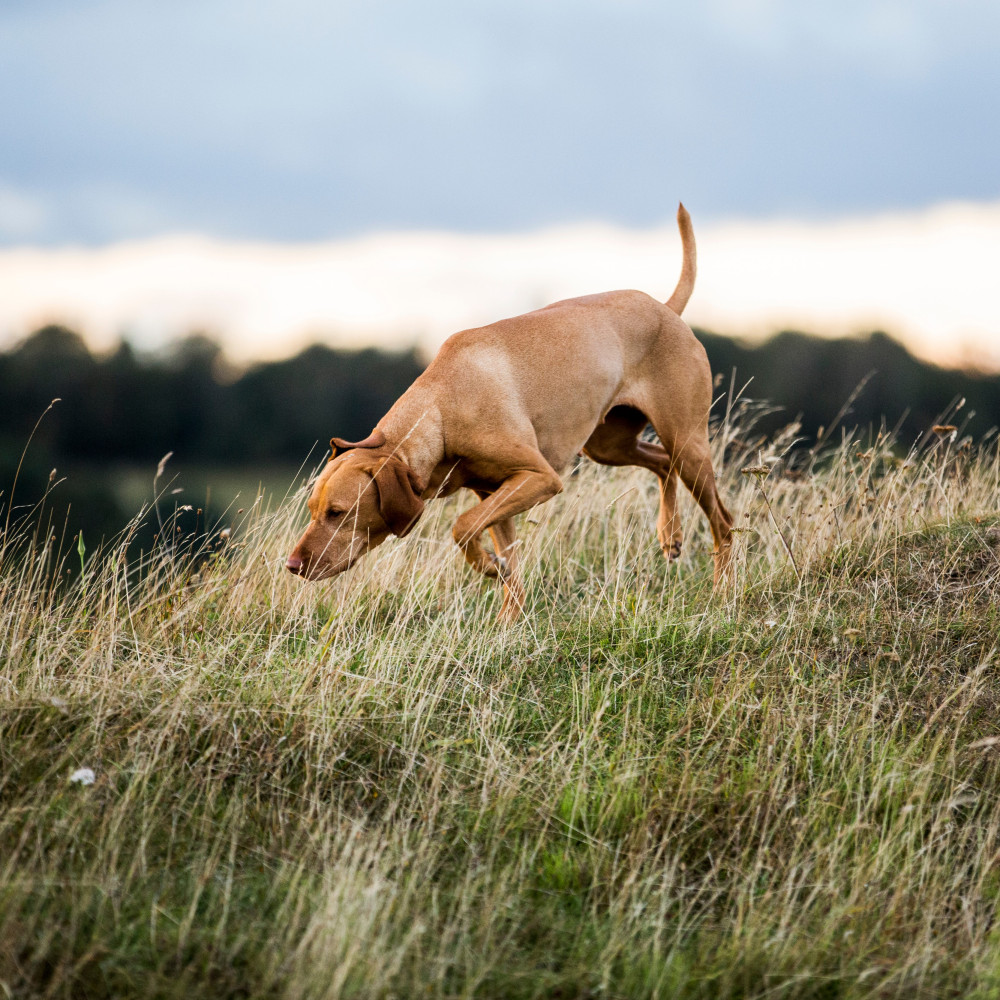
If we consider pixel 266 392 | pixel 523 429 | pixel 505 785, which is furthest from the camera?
pixel 266 392

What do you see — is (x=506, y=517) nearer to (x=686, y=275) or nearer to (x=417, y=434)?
(x=417, y=434)

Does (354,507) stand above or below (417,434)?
below

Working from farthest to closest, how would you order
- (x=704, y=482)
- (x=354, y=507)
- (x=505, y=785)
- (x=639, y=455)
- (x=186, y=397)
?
(x=186, y=397) → (x=639, y=455) → (x=704, y=482) → (x=354, y=507) → (x=505, y=785)

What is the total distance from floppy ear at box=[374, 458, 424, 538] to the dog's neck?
0.06 meters

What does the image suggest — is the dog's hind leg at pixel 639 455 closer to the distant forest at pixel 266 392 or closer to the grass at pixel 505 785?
the grass at pixel 505 785

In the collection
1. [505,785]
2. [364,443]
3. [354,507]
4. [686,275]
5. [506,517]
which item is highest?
[686,275]

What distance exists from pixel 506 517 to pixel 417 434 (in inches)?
21.8

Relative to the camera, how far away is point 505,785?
9.37ft

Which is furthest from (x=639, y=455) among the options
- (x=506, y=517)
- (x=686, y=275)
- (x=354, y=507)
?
(x=354, y=507)

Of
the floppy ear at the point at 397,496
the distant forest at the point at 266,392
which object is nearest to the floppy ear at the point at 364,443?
the floppy ear at the point at 397,496

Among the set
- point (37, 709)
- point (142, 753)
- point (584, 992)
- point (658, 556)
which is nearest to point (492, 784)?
point (584, 992)

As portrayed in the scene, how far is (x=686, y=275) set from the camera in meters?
5.45

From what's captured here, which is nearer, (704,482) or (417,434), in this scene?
(417,434)

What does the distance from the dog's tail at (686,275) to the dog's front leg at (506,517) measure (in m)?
1.77
